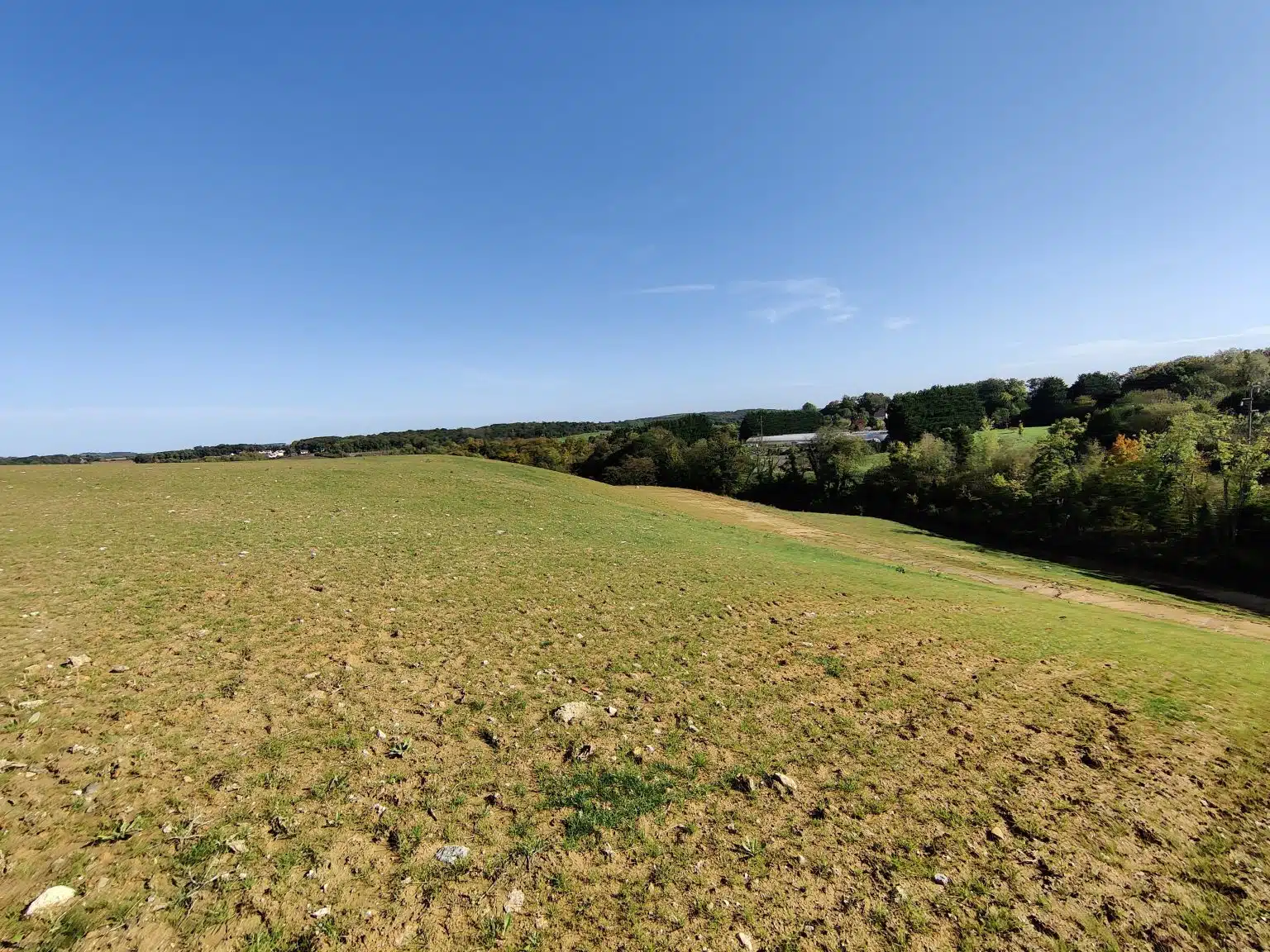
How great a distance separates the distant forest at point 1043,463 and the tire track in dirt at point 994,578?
39.1 feet

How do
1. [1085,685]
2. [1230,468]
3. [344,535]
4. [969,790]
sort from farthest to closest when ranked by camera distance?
[1230,468], [344,535], [1085,685], [969,790]

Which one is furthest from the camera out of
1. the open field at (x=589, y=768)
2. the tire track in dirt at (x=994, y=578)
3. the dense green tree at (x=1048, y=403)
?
the dense green tree at (x=1048, y=403)

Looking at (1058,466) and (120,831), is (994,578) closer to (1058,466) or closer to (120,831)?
(1058,466)

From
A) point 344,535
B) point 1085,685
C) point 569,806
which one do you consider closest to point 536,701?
point 569,806

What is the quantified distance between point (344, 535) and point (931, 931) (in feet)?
52.8

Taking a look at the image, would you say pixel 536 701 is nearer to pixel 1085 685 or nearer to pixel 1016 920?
pixel 1016 920

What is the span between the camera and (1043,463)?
3872 centimetres

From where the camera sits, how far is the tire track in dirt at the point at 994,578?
18844mm

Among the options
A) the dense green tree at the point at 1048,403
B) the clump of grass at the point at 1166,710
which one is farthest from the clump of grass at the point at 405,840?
the dense green tree at the point at 1048,403

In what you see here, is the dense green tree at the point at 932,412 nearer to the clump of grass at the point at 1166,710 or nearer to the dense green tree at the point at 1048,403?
the dense green tree at the point at 1048,403

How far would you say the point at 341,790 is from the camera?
4.87 meters

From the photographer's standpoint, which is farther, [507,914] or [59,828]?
[59,828]

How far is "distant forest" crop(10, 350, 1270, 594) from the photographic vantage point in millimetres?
29141

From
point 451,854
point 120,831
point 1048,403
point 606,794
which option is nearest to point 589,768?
point 606,794
